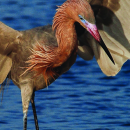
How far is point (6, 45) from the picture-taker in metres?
6.87

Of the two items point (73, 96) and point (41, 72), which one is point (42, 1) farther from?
point (41, 72)

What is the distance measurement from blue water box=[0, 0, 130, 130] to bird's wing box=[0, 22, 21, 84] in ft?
4.80

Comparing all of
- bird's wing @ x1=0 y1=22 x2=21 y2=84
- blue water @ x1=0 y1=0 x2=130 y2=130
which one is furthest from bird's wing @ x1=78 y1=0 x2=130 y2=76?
bird's wing @ x1=0 y1=22 x2=21 y2=84

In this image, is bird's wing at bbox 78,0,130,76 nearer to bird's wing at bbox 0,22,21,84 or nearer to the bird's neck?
the bird's neck

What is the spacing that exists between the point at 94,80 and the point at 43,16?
4.95 metres

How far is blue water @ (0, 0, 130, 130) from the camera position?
8351 mm

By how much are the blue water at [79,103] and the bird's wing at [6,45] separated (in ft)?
4.80

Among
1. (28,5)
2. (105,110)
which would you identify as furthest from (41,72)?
(28,5)

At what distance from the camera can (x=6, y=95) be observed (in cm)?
958

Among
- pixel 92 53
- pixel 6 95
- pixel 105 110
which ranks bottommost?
pixel 6 95

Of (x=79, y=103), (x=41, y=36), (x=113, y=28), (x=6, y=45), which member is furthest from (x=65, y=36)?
(x=79, y=103)

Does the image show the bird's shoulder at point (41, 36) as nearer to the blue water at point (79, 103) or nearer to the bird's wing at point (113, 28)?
the bird's wing at point (113, 28)

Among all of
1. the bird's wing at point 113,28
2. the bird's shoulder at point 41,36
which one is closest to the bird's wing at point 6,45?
the bird's shoulder at point 41,36

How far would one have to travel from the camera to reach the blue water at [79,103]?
8351 mm
